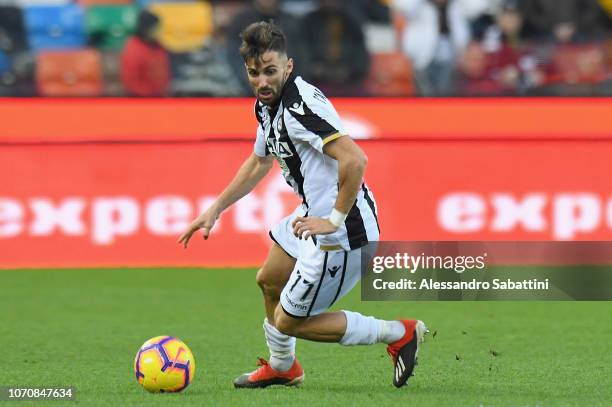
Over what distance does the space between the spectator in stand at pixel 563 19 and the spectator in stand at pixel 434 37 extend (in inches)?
27.1

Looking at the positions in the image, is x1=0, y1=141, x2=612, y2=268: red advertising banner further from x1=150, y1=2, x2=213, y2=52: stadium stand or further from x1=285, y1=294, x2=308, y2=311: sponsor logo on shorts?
x1=285, y1=294, x2=308, y2=311: sponsor logo on shorts

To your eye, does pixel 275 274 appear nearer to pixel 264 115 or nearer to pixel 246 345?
pixel 264 115

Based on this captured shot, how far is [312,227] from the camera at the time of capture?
20.3ft

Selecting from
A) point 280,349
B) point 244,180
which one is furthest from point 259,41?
point 280,349

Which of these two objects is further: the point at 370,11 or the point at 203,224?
the point at 370,11

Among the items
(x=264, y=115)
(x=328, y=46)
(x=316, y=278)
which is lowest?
(x=328, y=46)

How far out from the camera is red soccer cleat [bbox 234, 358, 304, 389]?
6973mm

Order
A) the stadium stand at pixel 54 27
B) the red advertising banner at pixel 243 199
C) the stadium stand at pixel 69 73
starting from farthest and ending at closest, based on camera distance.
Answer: the stadium stand at pixel 54 27, the stadium stand at pixel 69 73, the red advertising banner at pixel 243 199

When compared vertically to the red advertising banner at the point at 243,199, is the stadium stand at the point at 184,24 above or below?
above

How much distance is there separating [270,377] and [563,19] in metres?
8.54

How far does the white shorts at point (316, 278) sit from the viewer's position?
649 cm

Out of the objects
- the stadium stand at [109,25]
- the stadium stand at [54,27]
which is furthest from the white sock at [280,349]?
the stadium stand at [54,27]

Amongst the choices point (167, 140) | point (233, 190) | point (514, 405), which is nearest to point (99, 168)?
point (167, 140)

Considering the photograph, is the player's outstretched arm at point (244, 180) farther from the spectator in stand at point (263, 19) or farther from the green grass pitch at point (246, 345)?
the spectator in stand at point (263, 19)
